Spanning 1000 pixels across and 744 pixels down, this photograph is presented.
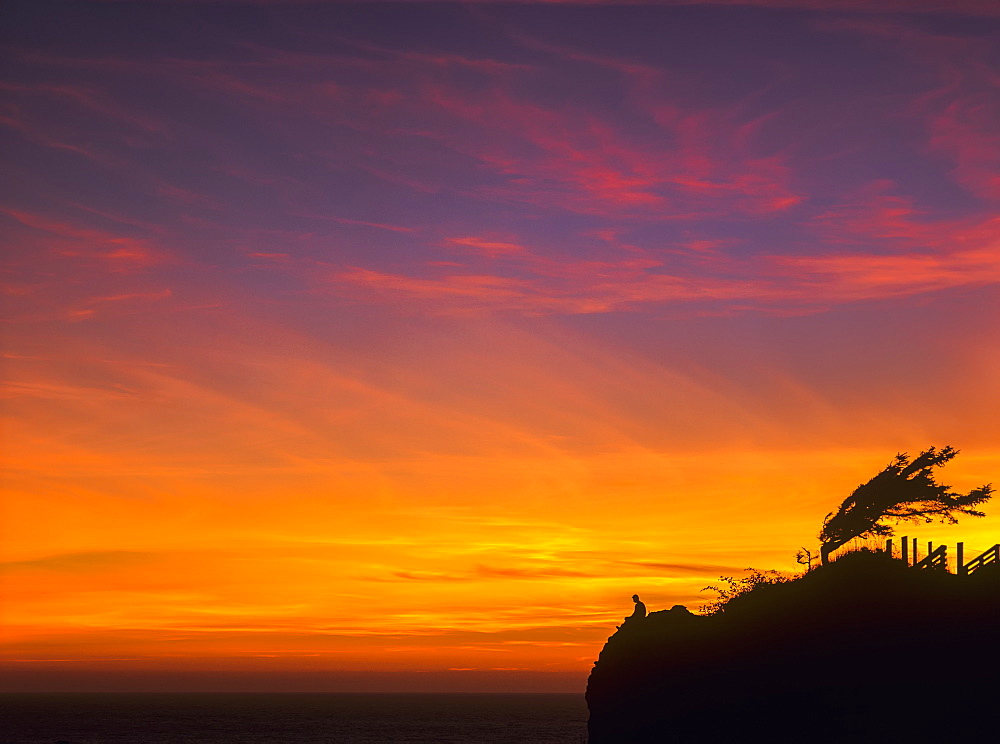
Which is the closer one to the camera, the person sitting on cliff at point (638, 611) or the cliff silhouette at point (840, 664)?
the cliff silhouette at point (840, 664)

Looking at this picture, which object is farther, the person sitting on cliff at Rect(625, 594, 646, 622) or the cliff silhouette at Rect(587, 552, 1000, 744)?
the person sitting on cliff at Rect(625, 594, 646, 622)

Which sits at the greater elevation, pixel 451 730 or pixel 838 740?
pixel 838 740

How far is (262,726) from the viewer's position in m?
189

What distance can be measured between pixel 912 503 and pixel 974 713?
13026 millimetres

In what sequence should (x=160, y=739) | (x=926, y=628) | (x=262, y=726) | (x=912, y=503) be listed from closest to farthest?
(x=926, y=628), (x=912, y=503), (x=160, y=739), (x=262, y=726)

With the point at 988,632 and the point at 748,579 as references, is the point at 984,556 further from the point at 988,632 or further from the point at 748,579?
the point at 748,579

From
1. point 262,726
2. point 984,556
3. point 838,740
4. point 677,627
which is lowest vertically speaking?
Result: point 262,726

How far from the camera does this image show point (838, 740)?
36781 millimetres

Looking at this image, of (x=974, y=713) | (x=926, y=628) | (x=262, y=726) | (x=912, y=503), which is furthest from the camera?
(x=262, y=726)

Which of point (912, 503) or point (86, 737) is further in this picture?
point (86, 737)

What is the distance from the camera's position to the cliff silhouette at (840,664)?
36.4 metres

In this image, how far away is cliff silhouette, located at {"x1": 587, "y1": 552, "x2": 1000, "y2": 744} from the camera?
120 feet

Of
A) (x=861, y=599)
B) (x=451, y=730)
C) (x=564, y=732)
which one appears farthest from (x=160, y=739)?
(x=861, y=599)

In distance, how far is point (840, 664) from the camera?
38.9m
